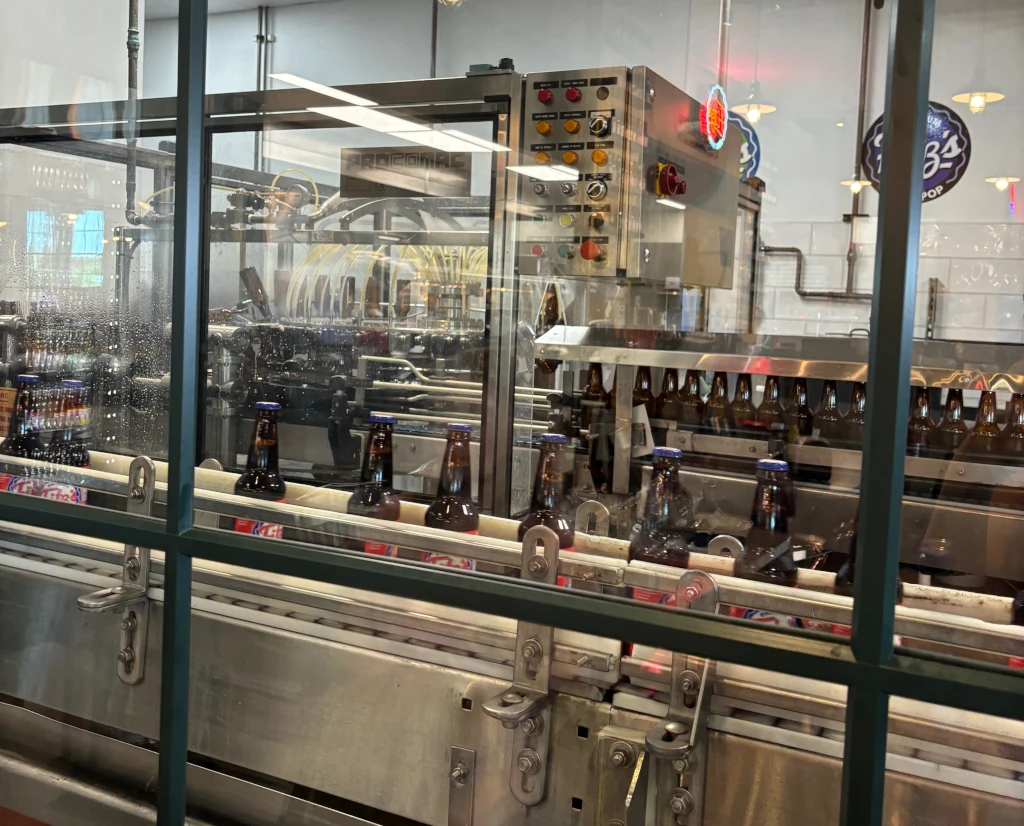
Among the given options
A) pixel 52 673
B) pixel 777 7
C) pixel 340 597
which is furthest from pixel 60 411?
pixel 777 7

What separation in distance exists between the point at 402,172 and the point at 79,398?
3.24ft

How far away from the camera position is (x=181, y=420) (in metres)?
1.06

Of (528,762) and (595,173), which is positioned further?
(595,173)

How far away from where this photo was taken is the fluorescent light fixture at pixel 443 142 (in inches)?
92.3

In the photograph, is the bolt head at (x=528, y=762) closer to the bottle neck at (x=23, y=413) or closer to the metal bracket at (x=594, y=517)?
the metal bracket at (x=594, y=517)

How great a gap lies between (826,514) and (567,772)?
1023mm

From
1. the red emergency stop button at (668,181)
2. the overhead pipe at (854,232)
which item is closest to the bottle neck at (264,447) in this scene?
the red emergency stop button at (668,181)

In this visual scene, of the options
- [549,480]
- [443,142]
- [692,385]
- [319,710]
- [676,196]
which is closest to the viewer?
[319,710]

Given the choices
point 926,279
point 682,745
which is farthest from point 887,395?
point 926,279

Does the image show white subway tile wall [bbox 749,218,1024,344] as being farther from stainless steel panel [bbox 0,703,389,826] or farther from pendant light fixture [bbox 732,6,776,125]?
stainless steel panel [bbox 0,703,389,826]

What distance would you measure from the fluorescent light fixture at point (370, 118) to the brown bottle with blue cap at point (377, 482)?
1099mm

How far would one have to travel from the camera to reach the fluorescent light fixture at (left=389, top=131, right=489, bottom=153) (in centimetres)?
234

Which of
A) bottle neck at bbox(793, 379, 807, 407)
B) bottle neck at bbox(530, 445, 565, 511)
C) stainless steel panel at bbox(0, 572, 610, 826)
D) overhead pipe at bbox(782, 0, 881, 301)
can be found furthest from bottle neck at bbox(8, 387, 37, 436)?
overhead pipe at bbox(782, 0, 881, 301)

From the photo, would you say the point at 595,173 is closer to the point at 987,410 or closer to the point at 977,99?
the point at 987,410
